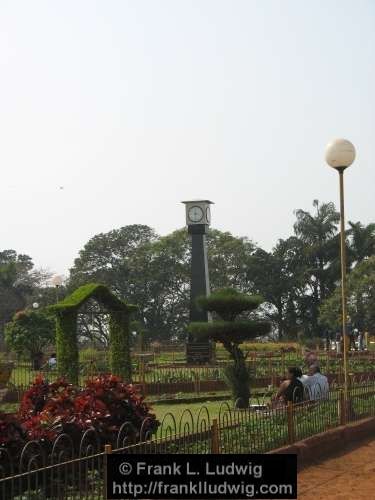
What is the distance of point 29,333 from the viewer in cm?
3297

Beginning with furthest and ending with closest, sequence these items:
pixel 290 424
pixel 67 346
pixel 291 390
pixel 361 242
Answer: pixel 361 242 → pixel 67 346 → pixel 291 390 → pixel 290 424

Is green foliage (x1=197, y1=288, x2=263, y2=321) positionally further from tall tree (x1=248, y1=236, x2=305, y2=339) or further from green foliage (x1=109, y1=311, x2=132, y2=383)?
tall tree (x1=248, y1=236, x2=305, y2=339)

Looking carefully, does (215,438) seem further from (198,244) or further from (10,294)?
(10,294)

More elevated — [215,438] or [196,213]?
[196,213]

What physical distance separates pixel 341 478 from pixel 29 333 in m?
24.7

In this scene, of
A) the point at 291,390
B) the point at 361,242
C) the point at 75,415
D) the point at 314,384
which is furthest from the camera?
the point at 361,242

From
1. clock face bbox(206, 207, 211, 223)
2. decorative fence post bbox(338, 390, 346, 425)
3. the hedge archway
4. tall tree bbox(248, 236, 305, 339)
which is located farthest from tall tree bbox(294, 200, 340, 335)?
decorative fence post bbox(338, 390, 346, 425)

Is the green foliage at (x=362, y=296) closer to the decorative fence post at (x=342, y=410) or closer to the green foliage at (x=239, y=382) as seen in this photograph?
the green foliage at (x=239, y=382)

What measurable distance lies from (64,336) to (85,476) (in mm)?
13406

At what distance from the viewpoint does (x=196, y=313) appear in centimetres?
3784
